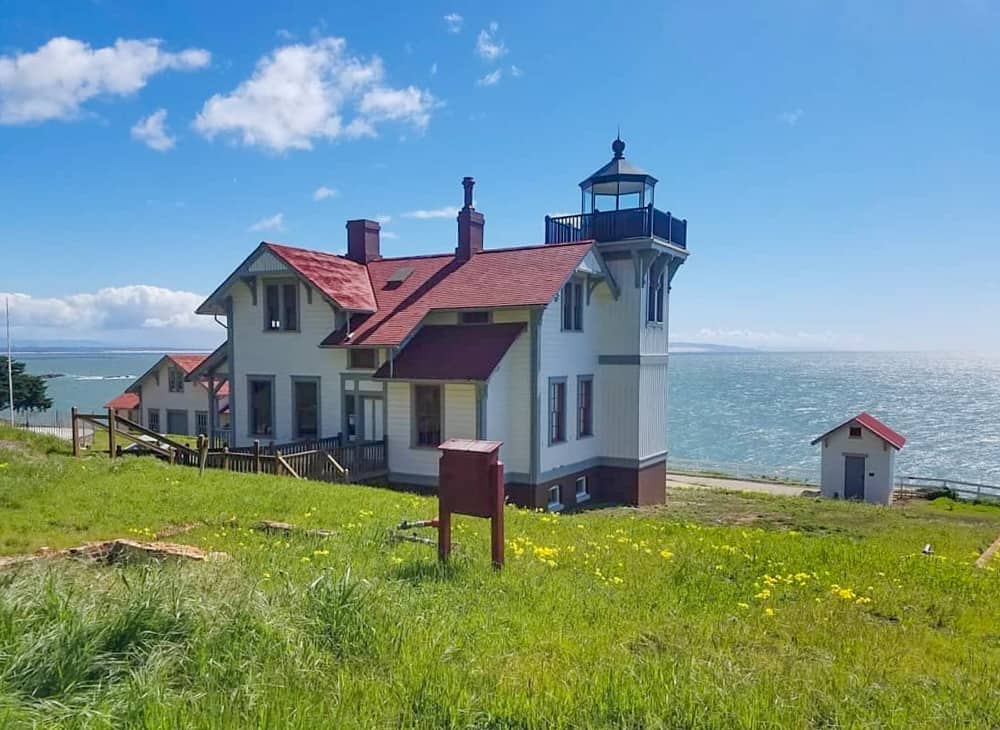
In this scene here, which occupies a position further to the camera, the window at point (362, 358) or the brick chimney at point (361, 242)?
the brick chimney at point (361, 242)

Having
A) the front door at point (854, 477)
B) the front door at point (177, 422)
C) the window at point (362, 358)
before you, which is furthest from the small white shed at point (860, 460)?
the front door at point (177, 422)

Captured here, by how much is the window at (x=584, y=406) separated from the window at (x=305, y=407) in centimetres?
792

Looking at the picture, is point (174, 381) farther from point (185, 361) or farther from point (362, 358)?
point (362, 358)

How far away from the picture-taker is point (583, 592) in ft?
22.7

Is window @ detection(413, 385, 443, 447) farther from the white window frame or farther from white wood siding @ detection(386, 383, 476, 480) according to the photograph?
the white window frame

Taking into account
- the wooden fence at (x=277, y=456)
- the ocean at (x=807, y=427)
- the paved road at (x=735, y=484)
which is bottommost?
the ocean at (x=807, y=427)

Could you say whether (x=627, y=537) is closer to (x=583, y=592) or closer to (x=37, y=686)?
(x=583, y=592)

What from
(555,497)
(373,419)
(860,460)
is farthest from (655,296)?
(860,460)

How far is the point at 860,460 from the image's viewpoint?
29.8 m

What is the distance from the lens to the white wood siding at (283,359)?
21.3 meters

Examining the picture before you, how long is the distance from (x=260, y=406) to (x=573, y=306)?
1043cm

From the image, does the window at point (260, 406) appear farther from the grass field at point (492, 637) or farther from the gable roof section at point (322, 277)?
the grass field at point (492, 637)

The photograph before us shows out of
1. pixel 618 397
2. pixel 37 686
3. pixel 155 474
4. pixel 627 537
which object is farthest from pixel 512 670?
pixel 618 397

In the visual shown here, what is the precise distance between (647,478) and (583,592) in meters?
16.3
